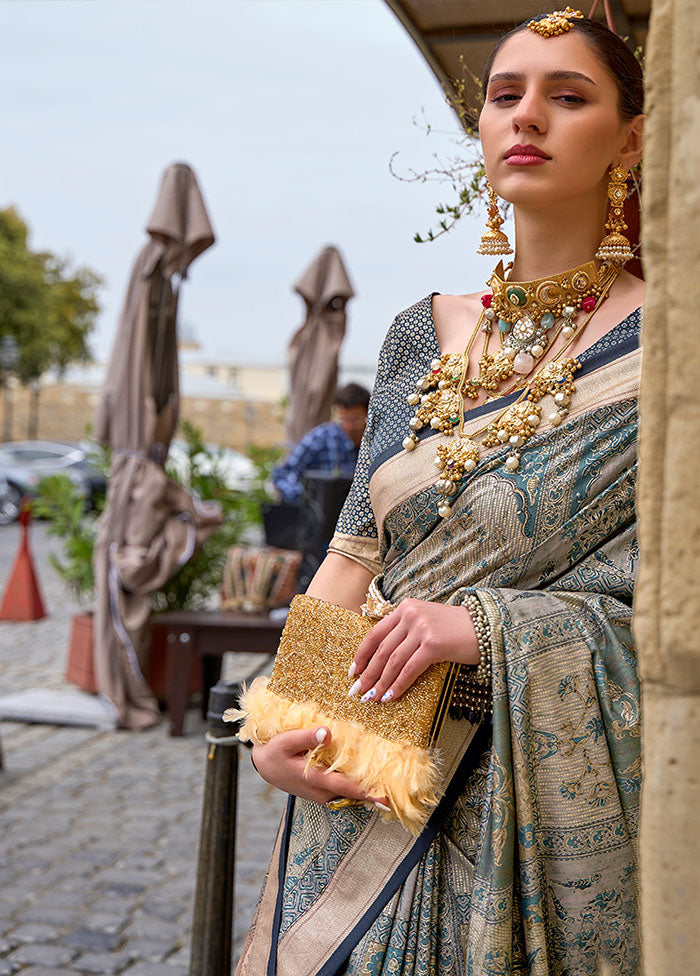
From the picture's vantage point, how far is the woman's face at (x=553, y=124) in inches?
61.1

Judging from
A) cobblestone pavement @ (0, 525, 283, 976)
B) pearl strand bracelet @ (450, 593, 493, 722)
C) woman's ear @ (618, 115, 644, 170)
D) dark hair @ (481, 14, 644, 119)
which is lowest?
cobblestone pavement @ (0, 525, 283, 976)

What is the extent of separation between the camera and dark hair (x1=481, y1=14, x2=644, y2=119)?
1581 millimetres

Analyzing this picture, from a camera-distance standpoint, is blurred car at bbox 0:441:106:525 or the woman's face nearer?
the woman's face

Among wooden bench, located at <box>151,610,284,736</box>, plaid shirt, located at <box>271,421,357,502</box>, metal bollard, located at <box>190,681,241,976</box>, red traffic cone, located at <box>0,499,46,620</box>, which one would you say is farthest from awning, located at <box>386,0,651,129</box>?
red traffic cone, located at <box>0,499,46,620</box>

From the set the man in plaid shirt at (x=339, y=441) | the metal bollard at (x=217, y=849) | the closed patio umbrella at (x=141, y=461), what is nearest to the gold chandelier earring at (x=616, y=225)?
the metal bollard at (x=217, y=849)

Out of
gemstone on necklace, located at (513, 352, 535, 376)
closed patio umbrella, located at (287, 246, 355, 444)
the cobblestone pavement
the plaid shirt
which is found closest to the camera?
gemstone on necklace, located at (513, 352, 535, 376)

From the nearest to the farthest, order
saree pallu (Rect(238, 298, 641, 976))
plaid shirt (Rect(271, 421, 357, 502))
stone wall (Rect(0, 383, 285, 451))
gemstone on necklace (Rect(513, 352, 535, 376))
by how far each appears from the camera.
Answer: saree pallu (Rect(238, 298, 641, 976))
gemstone on necklace (Rect(513, 352, 535, 376))
plaid shirt (Rect(271, 421, 357, 502))
stone wall (Rect(0, 383, 285, 451))

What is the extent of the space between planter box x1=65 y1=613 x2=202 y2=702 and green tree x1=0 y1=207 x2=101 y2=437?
24.0m

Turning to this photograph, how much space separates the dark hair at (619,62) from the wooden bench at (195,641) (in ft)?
16.0

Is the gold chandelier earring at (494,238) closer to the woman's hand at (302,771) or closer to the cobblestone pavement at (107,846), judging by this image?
the woman's hand at (302,771)

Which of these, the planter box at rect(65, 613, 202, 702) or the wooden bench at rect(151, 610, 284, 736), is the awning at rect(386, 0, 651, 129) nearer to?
the wooden bench at rect(151, 610, 284, 736)

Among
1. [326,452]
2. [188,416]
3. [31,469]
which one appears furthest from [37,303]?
[326,452]

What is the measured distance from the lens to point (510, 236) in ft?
5.87

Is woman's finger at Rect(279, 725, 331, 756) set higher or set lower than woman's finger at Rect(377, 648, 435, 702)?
lower
